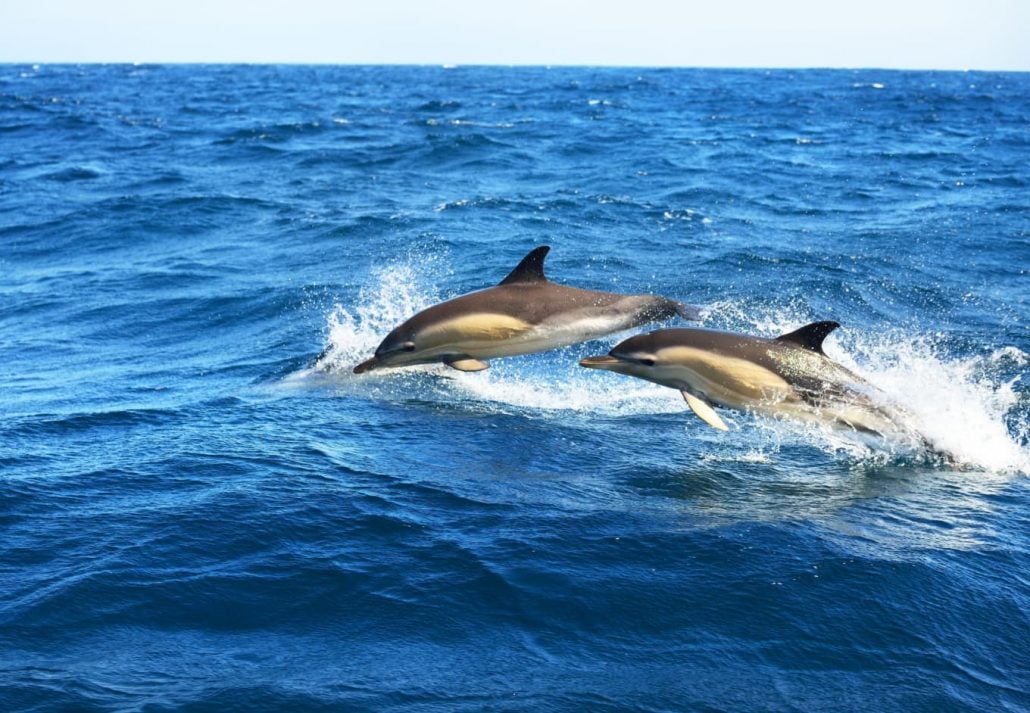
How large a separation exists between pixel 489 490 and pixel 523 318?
1.32m

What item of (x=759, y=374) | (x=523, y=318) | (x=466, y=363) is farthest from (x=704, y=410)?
(x=466, y=363)

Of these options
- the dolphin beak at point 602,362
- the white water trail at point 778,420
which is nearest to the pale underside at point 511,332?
the dolphin beak at point 602,362

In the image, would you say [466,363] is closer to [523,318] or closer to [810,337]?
[523,318]

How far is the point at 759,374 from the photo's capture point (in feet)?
24.9

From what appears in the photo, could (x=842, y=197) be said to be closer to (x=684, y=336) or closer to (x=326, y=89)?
(x=684, y=336)

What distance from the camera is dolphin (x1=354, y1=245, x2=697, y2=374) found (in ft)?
26.1

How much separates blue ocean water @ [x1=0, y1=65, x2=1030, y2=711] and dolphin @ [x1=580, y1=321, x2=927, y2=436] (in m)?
0.49

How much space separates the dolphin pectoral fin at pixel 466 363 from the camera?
26.4 ft

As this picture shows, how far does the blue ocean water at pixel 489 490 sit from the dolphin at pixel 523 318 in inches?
31.2

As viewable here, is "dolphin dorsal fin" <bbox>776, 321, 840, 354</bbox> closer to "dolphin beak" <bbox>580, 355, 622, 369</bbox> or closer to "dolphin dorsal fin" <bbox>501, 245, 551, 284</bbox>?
"dolphin beak" <bbox>580, 355, 622, 369</bbox>

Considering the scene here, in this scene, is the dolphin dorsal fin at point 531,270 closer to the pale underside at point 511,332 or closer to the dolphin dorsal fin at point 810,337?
the pale underside at point 511,332

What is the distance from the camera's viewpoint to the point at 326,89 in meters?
72.0

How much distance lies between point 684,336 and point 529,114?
4039 cm

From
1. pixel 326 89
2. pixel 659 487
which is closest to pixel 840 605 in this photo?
pixel 659 487
